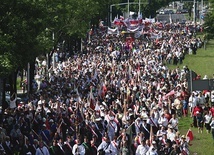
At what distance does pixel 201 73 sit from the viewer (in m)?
57.8

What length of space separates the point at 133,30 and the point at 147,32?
464 centimetres

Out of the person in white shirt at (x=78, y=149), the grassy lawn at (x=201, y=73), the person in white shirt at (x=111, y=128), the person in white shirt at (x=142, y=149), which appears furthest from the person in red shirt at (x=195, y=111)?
the person in white shirt at (x=78, y=149)

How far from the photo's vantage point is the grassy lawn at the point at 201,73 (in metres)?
29.7

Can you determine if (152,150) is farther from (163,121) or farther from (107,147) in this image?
(163,121)

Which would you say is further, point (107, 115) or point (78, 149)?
point (107, 115)

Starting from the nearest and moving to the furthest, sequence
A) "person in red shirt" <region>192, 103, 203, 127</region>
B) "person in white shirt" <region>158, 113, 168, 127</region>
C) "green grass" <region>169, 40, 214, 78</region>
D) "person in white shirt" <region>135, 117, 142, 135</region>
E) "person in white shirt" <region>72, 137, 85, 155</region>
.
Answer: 1. "person in white shirt" <region>72, 137, 85, 155</region>
2. "person in white shirt" <region>135, 117, 142, 135</region>
3. "person in white shirt" <region>158, 113, 168, 127</region>
4. "person in red shirt" <region>192, 103, 203, 127</region>
5. "green grass" <region>169, 40, 214, 78</region>

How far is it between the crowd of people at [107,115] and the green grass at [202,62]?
8.62 meters

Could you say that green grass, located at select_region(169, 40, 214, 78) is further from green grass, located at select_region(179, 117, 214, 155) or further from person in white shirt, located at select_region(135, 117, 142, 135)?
person in white shirt, located at select_region(135, 117, 142, 135)

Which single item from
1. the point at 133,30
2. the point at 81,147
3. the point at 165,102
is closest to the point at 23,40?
the point at 165,102

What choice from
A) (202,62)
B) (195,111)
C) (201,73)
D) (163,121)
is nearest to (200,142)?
(163,121)

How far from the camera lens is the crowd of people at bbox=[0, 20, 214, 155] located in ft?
82.5

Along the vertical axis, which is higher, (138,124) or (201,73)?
(138,124)

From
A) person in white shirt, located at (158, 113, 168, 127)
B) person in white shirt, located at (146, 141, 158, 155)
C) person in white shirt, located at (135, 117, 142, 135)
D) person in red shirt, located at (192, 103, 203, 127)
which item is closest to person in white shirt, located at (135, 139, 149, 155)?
person in white shirt, located at (146, 141, 158, 155)

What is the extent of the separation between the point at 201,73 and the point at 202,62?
8.94 meters
